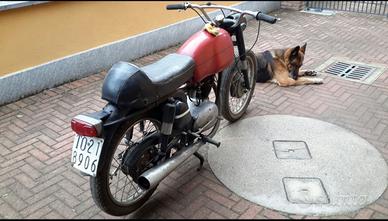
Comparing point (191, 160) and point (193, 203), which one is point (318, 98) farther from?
point (193, 203)

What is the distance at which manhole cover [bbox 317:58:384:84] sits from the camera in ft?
18.0

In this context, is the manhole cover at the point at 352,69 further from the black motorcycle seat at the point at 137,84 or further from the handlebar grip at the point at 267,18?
the black motorcycle seat at the point at 137,84

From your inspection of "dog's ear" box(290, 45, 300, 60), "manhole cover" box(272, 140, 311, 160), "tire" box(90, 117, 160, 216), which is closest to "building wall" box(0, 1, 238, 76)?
"dog's ear" box(290, 45, 300, 60)

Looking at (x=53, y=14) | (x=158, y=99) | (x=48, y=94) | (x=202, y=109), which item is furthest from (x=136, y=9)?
(x=158, y=99)

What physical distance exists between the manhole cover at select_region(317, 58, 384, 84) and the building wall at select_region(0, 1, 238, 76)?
9.43ft

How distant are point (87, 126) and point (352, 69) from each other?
14.8ft

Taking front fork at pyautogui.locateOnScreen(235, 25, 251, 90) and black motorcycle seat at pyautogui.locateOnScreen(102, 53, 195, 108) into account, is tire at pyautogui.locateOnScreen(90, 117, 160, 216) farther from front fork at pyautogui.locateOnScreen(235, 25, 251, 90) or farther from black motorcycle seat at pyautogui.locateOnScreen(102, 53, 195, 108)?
front fork at pyautogui.locateOnScreen(235, 25, 251, 90)

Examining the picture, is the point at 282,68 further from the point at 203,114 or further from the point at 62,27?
the point at 62,27

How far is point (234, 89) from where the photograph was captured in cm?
417

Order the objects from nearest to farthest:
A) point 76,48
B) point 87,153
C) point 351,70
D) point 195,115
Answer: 1. point 87,153
2. point 195,115
3. point 76,48
4. point 351,70

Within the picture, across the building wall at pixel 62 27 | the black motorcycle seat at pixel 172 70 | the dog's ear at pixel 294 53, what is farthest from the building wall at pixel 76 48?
the black motorcycle seat at pixel 172 70

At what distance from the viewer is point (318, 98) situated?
194 inches

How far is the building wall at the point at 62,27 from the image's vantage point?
4.86 m

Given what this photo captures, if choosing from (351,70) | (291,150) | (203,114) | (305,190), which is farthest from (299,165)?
(351,70)
